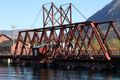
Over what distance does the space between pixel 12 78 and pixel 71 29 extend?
115ft

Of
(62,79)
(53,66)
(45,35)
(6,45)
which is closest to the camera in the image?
(62,79)

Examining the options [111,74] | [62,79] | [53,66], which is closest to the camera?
[62,79]

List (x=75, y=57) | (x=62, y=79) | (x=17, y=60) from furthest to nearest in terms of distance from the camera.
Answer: (x=17, y=60), (x=75, y=57), (x=62, y=79)

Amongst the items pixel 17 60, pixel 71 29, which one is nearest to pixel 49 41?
pixel 71 29

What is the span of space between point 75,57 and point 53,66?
42.0 feet

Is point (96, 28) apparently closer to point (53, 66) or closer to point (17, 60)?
point (53, 66)

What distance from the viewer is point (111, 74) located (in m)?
96.3

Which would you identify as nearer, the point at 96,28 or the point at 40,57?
the point at 96,28

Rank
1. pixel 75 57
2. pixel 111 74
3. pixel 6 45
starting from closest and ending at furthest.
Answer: pixel 111 74 < pixel 75 57 < pixel 6 45

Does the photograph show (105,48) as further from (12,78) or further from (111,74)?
(12,78)

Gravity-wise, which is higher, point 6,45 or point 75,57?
point 6,45

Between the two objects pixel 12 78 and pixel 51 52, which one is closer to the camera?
pixel 12 78

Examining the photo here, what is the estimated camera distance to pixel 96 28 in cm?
Result: 10869

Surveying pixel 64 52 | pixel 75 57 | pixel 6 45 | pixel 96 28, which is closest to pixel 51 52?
pixel 64 52
